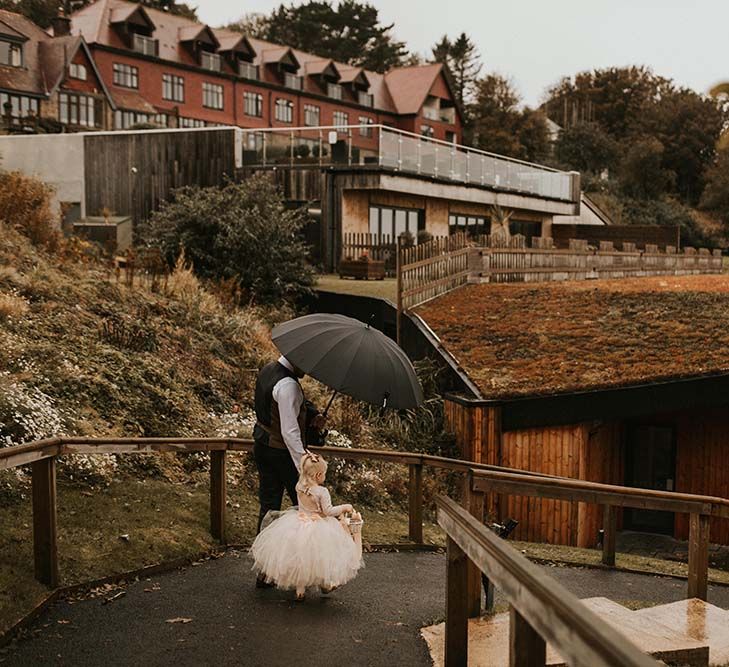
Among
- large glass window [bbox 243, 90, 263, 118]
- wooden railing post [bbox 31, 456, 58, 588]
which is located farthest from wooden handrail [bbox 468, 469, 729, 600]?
large glass window [bbox 243, 90, 263, 118]

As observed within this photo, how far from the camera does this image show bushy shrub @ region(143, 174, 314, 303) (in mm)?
19281

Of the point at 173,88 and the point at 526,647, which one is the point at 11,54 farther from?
the point at 526,647

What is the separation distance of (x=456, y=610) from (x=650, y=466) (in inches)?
439

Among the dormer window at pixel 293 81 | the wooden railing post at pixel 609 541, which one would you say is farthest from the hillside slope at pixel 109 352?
the dormer window at pixel 293 81

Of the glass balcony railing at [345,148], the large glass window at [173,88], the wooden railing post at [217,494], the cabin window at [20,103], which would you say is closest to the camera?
the wooden railing post at [217,494]

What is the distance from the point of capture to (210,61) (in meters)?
53.5

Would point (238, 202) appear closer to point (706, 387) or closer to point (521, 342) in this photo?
point (521, 342)

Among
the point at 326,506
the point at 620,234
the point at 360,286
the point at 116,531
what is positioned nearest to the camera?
the point at 326,506

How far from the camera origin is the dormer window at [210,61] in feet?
175

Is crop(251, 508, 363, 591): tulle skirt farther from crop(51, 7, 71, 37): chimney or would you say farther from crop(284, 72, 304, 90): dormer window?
crop(284, 72, 304, 90): dormer window

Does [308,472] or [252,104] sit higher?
[252,104]

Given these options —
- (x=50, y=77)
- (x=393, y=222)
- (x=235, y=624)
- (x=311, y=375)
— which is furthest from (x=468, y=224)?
(x=235, y=624)

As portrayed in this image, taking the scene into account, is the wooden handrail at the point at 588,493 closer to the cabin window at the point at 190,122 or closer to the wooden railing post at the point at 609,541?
the wooden railing post at the point at 609,541

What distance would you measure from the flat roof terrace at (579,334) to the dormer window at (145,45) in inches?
1454
